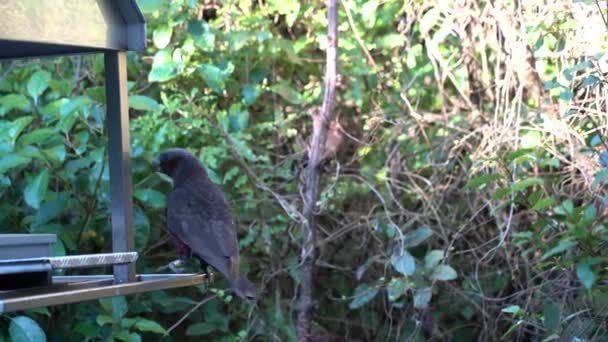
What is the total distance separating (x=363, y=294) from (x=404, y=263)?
364 millimetres

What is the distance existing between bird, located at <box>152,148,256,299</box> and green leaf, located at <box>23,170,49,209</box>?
0.59 metres

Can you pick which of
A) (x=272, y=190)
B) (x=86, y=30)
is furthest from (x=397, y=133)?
(x=86, y=30)

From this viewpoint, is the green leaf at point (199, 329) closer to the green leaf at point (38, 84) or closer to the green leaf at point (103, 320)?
the green leaf at point (103, 320)

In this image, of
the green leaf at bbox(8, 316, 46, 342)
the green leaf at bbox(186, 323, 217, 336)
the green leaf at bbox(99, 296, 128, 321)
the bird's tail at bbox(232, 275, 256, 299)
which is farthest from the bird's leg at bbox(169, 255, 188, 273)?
the green leaf at bbox(186, 323, 217, 336)

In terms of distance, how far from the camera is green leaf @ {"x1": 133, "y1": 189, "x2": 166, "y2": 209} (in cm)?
486

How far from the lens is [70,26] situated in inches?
111

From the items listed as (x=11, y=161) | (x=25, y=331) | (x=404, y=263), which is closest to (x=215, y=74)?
(x=11, y=161)

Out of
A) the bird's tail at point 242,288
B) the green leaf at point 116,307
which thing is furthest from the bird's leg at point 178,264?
the green leaf at point 116,307

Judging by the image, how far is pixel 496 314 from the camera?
5.57 meters

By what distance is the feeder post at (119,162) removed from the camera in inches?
120

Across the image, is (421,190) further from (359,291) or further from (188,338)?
(188,338)

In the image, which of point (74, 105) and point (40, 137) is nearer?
point (74, 105)

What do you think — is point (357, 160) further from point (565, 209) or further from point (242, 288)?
point (242, 288)

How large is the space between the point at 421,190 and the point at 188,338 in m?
1.44
